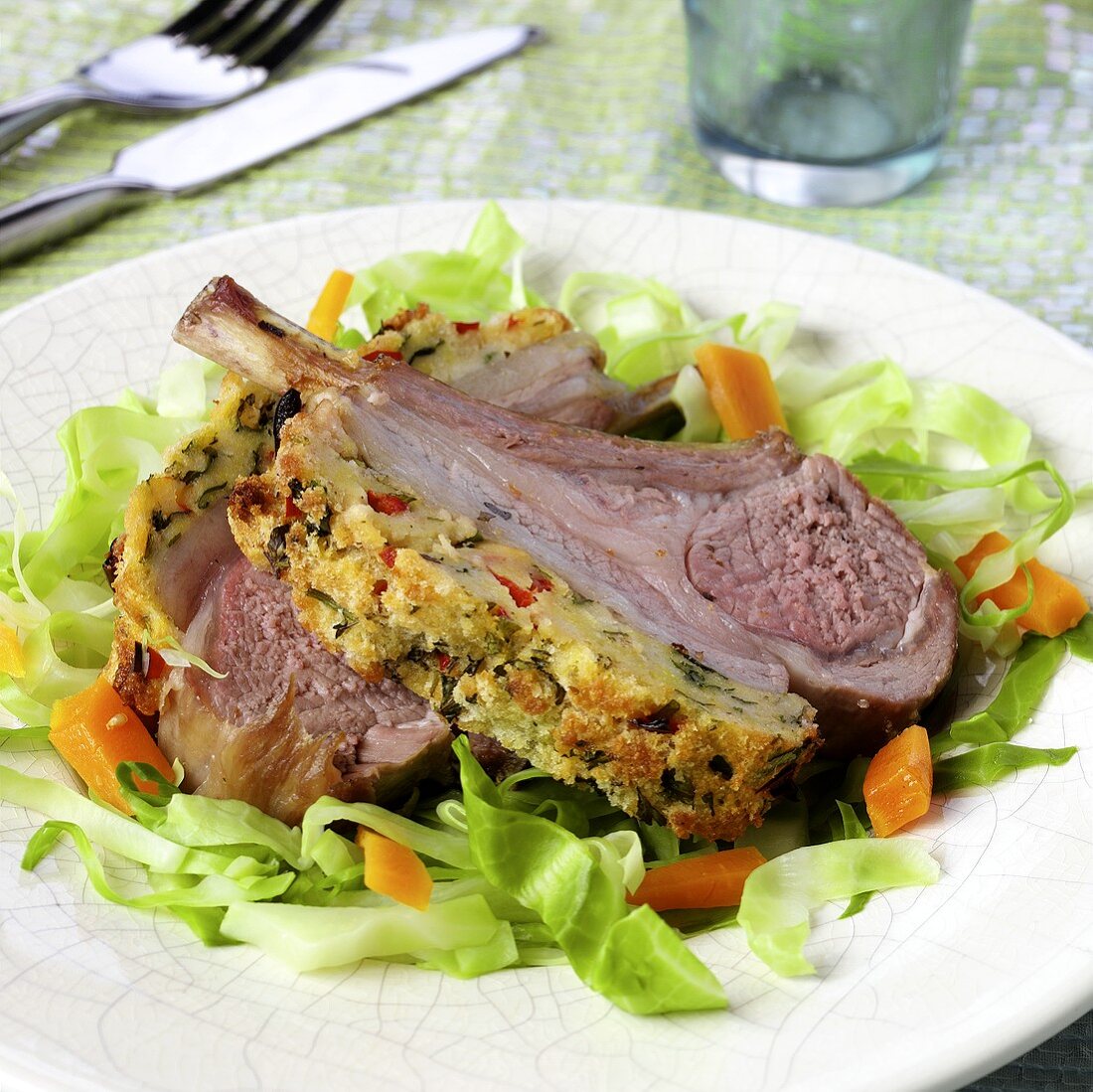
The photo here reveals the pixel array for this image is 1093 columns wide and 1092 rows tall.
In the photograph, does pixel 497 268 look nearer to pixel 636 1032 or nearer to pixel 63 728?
pixel 63 728

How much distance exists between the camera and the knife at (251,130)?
662 centimetres

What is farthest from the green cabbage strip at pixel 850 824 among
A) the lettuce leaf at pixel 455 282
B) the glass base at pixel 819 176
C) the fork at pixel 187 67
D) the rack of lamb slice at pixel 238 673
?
the fork at pixel 187 67

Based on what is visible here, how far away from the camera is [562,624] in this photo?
11.1 ft

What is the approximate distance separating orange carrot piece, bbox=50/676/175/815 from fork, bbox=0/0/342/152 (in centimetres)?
451

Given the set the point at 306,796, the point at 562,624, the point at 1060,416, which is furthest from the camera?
the point at 1060,416

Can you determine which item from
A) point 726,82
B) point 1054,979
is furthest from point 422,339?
point 726,82

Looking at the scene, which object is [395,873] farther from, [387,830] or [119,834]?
[119,834]

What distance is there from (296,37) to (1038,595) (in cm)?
574

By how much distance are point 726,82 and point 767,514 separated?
3.67 m

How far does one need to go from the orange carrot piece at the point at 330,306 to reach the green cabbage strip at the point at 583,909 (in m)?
2.02

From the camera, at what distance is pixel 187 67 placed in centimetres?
758

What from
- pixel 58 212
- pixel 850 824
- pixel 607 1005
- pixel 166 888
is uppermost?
pixel 58 212

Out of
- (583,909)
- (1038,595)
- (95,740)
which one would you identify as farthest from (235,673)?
(1038,595)

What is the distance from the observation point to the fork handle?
7.16 meters
